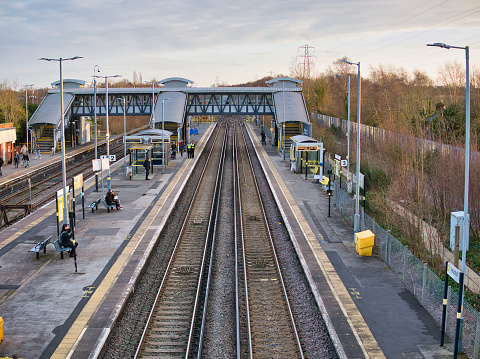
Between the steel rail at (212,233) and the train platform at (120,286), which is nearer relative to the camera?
the train platform at (120,286)

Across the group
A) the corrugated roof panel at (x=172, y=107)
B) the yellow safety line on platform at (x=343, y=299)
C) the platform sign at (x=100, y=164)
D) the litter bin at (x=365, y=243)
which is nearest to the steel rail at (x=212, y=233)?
the yellow safety line on platform at (x=343, y=299)

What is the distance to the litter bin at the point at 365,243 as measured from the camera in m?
20.1

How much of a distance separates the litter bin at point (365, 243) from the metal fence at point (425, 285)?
36 cm

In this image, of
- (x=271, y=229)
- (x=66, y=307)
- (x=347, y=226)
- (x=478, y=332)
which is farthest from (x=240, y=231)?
(x=478, y=332)

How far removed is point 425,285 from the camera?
15.2 m

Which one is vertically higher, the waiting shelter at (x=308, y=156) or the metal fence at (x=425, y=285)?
the waiting shelter at (x=308, y=156)

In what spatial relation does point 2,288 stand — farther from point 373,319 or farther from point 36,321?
point 373,319

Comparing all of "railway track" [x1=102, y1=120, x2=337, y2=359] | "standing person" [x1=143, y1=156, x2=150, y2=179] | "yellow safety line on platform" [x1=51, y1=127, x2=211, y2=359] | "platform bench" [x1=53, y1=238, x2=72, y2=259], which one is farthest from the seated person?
"standing person" [x1=143, y1=156, x2=150, y2=179]

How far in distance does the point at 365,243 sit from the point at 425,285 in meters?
5.02

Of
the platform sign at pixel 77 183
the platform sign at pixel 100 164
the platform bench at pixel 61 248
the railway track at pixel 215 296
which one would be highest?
the platform sign at pixel 100 164

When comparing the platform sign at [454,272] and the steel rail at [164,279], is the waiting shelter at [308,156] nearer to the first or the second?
the steel rail at [164,279]

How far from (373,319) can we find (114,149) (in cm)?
5558

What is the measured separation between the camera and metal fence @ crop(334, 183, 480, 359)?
41.7 ft

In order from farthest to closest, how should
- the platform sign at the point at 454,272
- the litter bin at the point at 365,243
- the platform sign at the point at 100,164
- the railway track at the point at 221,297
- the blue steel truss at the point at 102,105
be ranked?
the blue steel truss at the point at 102,105
the platform sign at the point at 100,164
the litter bin at the point at 365,243
the railway track at the point at 221,297
the platform sign at the point at 454,272
